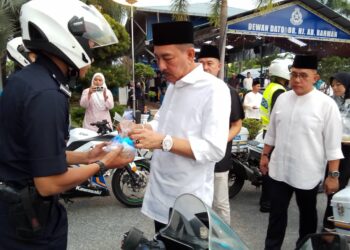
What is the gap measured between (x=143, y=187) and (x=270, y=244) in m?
1.84

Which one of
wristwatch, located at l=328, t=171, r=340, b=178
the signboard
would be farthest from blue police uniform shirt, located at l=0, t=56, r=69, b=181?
the signboard

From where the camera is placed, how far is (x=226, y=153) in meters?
3.43

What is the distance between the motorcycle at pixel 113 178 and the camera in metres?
4.14

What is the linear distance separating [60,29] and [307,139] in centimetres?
207

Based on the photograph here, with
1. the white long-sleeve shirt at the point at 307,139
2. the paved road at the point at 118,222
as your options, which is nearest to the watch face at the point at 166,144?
the white long-sleeve shirt at the point at 307,139

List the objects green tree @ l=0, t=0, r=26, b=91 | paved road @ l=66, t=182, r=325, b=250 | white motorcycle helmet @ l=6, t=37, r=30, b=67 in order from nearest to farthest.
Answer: paved road @ l=66, t=182, r=325, b=250 → white motorcycle helmet @ l=6, t=37, r=30, b=67 → green tree @ l=0, t=0, r=26, b=91

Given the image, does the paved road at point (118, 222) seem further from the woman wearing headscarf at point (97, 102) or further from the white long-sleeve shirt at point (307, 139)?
the woman wearing headscarf at point (97, 102)

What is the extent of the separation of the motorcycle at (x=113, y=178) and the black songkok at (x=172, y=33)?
232 centimetres

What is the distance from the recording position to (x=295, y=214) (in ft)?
14.6

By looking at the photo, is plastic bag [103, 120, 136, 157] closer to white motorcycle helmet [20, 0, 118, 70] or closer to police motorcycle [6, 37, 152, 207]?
white motorcycle helmet [20, 0, 118, 70]

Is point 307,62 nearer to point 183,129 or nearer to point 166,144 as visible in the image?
point 183,129

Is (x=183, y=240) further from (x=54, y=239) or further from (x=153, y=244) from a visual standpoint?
(x=54, y=239)

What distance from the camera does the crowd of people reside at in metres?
1.43

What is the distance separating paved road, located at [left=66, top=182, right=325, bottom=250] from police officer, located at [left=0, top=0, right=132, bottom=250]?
6.87ft
